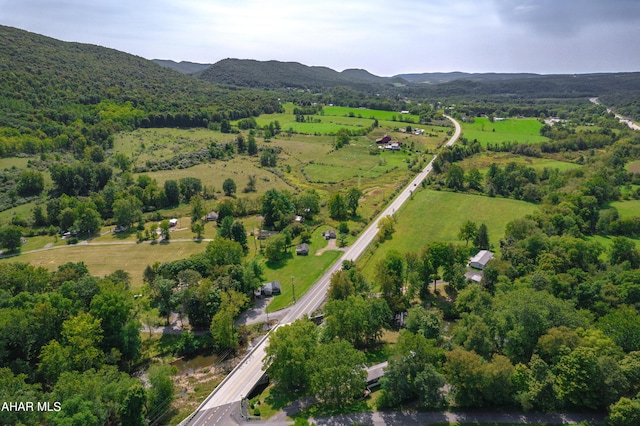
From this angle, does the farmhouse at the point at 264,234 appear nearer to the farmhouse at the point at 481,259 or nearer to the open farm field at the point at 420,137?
the farmhouse at the point at 481,259

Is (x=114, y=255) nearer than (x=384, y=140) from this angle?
Yes

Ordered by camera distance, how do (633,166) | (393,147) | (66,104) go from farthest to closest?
(66,104) < (393,147) < (633,166)

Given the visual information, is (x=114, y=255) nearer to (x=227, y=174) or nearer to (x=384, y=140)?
(x=227, y=174)

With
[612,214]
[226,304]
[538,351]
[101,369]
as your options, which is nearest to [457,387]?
[538,351]

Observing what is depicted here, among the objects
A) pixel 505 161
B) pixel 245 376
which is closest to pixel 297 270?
pixel 245 376

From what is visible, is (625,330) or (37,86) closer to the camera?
(625,330)

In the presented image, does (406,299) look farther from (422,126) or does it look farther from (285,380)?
(422,126)
